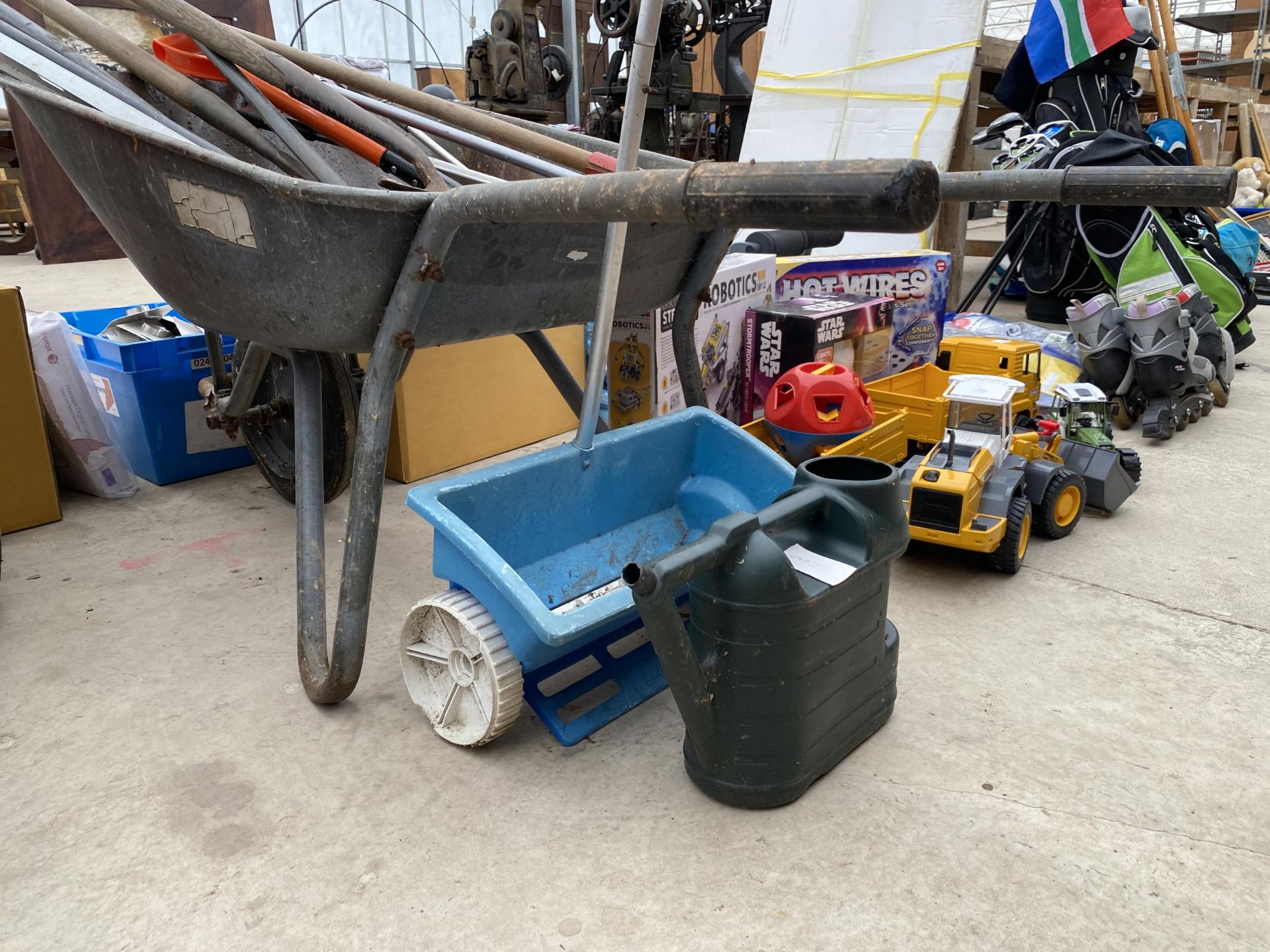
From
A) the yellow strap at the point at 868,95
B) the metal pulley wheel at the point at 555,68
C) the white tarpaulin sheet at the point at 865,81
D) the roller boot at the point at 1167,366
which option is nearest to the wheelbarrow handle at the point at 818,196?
the roller boot at the point at 1167,366

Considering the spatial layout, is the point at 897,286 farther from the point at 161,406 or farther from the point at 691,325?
the point at 161,406

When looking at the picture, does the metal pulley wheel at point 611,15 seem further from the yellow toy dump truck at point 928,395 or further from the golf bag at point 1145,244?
the yellow toy dump truck at point 928,395

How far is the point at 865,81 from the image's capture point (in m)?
4.25

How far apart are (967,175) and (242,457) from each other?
2209 mm

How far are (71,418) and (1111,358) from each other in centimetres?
317

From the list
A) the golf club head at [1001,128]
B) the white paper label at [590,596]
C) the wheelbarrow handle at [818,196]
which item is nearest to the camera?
the wheelbarrow handle at [818,196]

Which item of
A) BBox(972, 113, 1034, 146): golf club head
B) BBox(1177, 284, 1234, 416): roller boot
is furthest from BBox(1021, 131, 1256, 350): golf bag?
BBox(972, 113, 1034, 146): golf club head

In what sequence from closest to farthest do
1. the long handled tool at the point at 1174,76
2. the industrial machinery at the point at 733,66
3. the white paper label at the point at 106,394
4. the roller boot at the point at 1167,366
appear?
the white paper label at the point at 106,394 → the roller boot at the point at 1167,366 → the long handled tool at the point at 1174,76 → the industrial machinery at the point at 733,66

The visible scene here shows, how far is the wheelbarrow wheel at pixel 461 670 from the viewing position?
4.18ft

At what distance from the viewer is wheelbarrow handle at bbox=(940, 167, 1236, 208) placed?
98cm

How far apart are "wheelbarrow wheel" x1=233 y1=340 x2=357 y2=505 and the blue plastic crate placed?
9.9 inches

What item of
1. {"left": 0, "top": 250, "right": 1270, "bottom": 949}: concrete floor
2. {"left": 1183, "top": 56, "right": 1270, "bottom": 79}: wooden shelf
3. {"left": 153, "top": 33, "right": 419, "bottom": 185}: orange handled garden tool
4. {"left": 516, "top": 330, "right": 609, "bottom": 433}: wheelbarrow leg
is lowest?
{"left": 0, "top": 250, "right": 1270, "bottom": 949}: concrete floor

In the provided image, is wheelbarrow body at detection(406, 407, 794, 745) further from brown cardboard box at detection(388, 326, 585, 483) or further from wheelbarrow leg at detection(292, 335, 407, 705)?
brown cardboard box at detection(388, 326, 585, 483)

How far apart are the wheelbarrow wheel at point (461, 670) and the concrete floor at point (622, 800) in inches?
2.0
